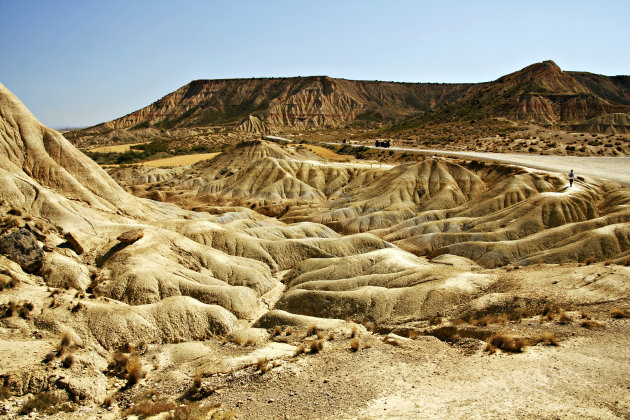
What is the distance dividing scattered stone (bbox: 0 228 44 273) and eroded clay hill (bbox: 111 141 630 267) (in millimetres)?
→ 32986

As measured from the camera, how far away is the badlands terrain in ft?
53.1

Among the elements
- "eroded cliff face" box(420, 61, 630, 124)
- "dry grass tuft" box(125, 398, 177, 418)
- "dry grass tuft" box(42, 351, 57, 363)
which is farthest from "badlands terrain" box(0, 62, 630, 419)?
"eroded cliff face" box(420, 61, 630, 124)

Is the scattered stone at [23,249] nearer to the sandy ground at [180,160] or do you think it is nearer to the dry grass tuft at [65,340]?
the dry grass tuft at [65,340]

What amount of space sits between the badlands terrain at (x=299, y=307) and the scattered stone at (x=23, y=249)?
5.7 inches

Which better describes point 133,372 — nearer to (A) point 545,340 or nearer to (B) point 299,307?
(B) point 299,307

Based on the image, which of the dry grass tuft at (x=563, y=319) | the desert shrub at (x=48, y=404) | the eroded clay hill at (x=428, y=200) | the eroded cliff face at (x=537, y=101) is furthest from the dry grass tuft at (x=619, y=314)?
the eroded cliff face at (x=537, y=101)

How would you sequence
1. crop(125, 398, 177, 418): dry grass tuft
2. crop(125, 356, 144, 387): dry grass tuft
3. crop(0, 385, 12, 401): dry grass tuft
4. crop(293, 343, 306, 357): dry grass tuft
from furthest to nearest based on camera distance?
crop(293, 343, 306, 357): dry grass tuft < crop(125, 356, 144, 387): dry grass tuft < crop(125, 398, 177, 418): dry grass tuft < crop(0, 385, 12, 401): dry grass tuft

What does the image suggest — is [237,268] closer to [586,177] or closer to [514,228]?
[514,228]

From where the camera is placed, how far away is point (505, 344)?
62.5 ft

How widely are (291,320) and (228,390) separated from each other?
8494 millimetres

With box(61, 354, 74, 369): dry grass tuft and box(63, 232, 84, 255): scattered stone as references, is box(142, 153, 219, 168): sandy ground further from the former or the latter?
box(61, 354, 74, 369): dry grass tuft

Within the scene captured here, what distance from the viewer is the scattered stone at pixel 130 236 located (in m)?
31.1

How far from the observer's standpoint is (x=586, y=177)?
50688 mm

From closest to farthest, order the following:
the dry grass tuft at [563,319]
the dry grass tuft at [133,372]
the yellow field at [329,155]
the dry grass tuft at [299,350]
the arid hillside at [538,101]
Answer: the dry grass tuft at [133,372] < the dry grass tuft at [299,350] < the dry grass tuft at [563,319] < the yellow field at [329,155] < the arid hillside at [538,101]
